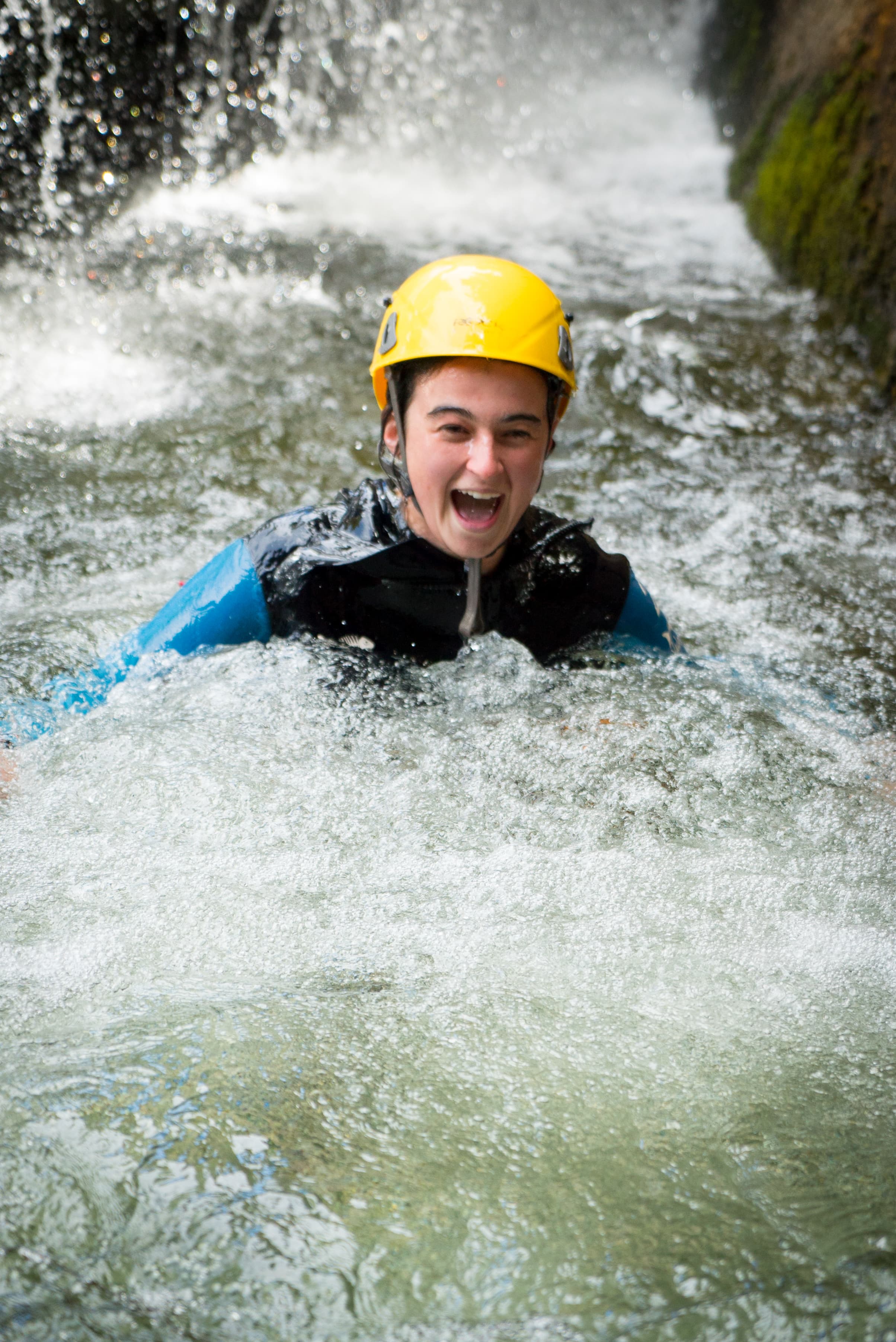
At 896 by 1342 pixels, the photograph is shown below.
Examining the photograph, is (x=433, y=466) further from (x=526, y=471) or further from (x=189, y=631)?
(x=189, y=631)

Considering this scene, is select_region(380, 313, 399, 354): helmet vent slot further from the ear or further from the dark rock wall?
the dark rock wall

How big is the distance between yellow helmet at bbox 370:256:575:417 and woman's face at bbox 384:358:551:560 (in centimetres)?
5

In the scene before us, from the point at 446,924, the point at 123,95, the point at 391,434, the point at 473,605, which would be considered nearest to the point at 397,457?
the point at 391,434

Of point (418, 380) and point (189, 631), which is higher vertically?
point (418, 380)

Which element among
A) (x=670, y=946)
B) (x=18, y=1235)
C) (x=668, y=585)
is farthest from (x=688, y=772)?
(x=18, y=1235)

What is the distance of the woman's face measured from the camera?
2525mm

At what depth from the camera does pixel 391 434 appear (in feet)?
9.14

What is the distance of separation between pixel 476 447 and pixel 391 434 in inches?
14.2

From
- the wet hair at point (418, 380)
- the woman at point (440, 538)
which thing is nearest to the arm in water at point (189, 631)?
the woman at point (440, 538)

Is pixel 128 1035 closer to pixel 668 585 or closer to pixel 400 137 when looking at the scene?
pixel 668 585

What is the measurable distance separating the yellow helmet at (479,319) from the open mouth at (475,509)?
1.09 feet

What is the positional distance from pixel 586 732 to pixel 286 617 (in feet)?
2.81

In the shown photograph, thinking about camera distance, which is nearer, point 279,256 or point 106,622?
point 106,622

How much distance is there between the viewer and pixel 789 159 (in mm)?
7336
